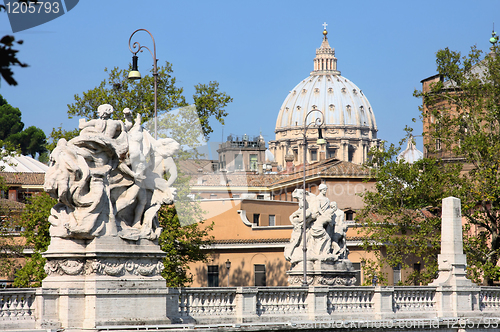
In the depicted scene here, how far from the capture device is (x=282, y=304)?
1736 centimetres

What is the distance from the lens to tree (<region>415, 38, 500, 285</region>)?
31.3 meters

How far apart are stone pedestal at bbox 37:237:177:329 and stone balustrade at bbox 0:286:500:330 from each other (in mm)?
399

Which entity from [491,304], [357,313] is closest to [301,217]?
[357,313]

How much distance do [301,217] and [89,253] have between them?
7.85 m

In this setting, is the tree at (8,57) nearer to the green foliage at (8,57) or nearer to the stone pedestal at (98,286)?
the green foliage at (8,57)

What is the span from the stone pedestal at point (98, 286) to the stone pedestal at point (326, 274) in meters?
6.16

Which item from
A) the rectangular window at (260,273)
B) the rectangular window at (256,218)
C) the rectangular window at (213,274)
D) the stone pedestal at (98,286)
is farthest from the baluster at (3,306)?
the rectangular window at (256,218)

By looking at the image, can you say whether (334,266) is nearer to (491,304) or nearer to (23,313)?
(491,304)

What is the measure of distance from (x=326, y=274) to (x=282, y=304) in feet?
11.5

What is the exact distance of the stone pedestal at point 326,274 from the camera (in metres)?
20.5

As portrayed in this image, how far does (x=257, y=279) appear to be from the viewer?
47281 mm

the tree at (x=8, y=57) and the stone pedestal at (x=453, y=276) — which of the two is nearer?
the tree at (x=8, y=57)

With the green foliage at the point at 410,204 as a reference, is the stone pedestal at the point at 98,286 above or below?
below

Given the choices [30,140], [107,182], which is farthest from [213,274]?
[30,140]
